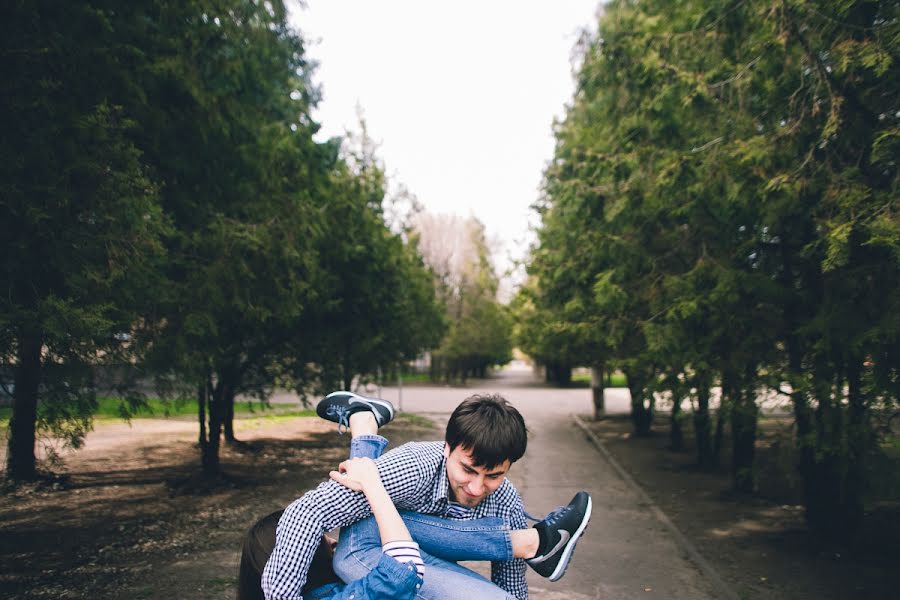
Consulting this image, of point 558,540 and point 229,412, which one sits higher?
point 558,540

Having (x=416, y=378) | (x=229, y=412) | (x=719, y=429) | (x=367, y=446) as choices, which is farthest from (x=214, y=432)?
(x=416, y=378)

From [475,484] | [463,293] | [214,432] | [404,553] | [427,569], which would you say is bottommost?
[214,432]

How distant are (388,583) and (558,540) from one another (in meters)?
0.70

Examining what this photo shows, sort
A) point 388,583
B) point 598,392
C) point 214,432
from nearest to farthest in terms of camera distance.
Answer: point 388,583 → point 214,432 → point 598,392

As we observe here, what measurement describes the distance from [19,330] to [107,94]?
213 cm

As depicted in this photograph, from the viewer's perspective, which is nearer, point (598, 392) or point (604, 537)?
point (604, 537)

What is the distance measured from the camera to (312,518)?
2.05m

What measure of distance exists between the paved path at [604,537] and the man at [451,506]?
3656 millimetres

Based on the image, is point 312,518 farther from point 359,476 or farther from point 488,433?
point 488,433

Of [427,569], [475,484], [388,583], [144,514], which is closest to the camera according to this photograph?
[388,583]

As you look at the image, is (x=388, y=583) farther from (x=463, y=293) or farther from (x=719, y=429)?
(x=463, y=293)

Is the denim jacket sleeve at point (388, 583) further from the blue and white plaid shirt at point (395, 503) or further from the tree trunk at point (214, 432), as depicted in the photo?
the tree trunk at point (214, 432)

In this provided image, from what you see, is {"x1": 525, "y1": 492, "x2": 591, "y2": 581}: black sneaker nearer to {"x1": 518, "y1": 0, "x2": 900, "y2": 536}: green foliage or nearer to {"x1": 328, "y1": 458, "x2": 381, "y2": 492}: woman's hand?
{"x1": 328, "y1": 458, "x2": 381, "y2": 492}: woman's hand

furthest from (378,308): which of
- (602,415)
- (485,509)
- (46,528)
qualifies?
(602,415)
